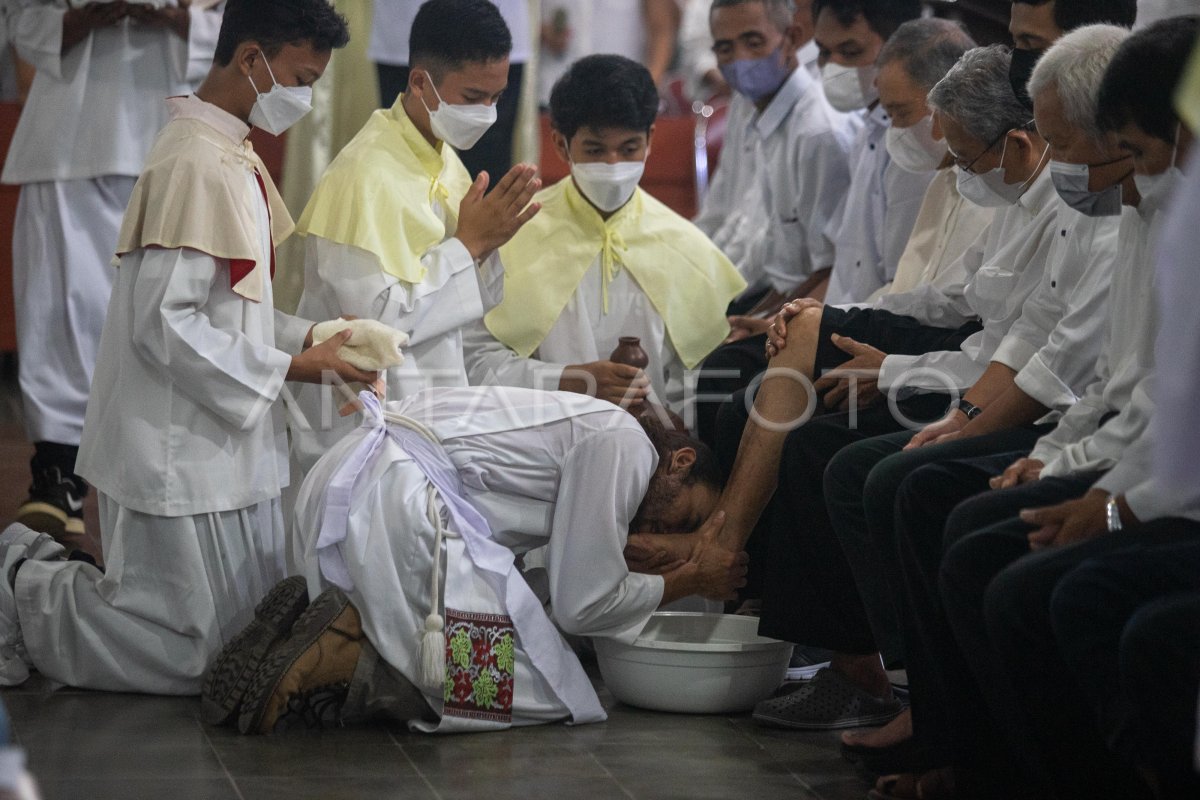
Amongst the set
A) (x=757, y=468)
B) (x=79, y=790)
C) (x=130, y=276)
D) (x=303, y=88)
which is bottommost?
(x=79, y=790)

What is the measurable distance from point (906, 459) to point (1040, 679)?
27.0 inches

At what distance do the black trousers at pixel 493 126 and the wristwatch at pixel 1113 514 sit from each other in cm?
343

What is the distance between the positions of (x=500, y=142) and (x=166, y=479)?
2839 mm

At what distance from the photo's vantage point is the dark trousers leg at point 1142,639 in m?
2.46

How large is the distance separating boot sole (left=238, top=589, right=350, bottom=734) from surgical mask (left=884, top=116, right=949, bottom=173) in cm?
200

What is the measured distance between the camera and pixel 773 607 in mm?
3857

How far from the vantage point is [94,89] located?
5.46 meters

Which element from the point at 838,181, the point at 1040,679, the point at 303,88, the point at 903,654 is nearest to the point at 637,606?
the point at 903,654

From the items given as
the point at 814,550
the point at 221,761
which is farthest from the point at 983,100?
the point at 221,761

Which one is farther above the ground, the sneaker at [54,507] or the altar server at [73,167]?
the altar server at [73,167]

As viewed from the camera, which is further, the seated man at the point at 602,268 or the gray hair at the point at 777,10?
the gray hair at the point at 777,10

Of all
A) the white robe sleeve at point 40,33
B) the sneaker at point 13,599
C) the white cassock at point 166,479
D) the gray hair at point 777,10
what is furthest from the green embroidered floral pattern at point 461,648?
the gray hair at point 777,10

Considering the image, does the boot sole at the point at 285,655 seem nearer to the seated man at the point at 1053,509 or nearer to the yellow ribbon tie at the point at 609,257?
the seated man at the point at 1053,509

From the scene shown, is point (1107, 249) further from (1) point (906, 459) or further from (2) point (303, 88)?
(2) point (303, 88)
